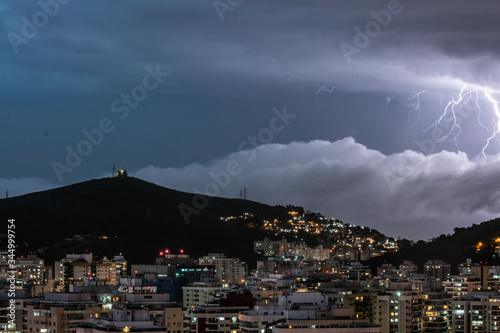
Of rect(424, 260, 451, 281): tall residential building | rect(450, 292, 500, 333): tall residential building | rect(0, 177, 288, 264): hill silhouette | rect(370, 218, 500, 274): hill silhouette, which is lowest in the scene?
rect(450, 292, 500, 333): tall residential building

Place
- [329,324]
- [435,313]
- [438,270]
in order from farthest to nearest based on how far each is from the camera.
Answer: [438,270]
[435,313]
[329,324]

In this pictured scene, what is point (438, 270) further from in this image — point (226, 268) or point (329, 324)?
point (329, 324)

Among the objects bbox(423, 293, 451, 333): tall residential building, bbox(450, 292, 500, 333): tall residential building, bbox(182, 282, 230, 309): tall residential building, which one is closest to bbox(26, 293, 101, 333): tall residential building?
bbox(423, 293, 451, 333): tall residential building

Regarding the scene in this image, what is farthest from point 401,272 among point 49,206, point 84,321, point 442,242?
point 49,206

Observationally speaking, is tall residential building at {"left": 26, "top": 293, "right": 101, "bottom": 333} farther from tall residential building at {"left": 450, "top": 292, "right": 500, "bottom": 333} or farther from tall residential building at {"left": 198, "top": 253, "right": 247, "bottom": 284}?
tall residential building at {"left": 198, "top": 253, "right": 247, "bottom": 284}

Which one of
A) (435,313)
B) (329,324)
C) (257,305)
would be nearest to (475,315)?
(435,313)

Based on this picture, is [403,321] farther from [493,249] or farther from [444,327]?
[493,249]

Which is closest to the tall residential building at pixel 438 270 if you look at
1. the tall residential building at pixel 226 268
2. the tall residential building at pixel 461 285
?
the tall residential building at pixel 461 285

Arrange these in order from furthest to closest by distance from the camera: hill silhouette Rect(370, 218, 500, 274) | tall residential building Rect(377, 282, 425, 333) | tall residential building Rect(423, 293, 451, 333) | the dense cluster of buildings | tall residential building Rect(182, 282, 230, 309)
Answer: hill silhouette Rect(370, 218, 500, 274), tall residential building Rect(182, 282, 230, 309), tall residential building Rect(423, 293, 451, 333), tall residential building Rect(377, 282, 425, 333), the dense cluster of buildings
